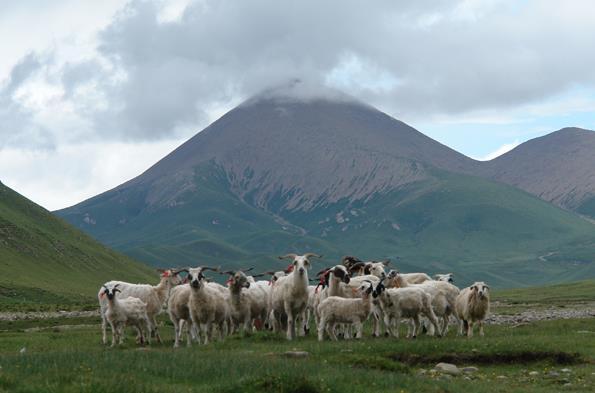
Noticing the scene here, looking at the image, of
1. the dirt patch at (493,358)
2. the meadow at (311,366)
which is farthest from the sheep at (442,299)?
the dirt patch at (493,358)

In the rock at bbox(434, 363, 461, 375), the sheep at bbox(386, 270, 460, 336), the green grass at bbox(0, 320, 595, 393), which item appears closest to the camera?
the green grass at bbox(0, 320, 595, 393)

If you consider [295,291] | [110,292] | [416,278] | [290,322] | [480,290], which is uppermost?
[416,278]

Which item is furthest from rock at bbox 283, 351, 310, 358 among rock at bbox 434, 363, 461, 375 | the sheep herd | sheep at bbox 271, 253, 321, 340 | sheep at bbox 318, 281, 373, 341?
sheep at bbox 271, 253, 321, 340

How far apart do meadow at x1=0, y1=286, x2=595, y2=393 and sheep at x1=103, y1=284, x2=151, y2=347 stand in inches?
34.0

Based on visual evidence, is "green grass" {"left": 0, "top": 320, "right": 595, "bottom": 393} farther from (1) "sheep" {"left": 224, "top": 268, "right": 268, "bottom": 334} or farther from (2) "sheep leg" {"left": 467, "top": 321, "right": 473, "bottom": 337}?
(1) "sheep" {"left": 224, "top": 268, "right": 268, "bottom": 334}

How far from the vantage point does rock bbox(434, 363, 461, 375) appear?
23047 mm

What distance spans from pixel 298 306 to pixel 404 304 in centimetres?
411

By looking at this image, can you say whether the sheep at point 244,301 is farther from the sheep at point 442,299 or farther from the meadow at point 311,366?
the sheep at point 442,299

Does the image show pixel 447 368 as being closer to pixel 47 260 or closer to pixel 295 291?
pixel 295 291

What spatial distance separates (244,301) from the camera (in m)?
33.9

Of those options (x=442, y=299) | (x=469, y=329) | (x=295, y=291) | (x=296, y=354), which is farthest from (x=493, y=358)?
(x=295, y=291)

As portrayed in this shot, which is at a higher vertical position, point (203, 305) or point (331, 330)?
point (203, 305)

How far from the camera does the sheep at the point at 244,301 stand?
1308 inches

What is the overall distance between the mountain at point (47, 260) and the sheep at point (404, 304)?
70.0 meters
